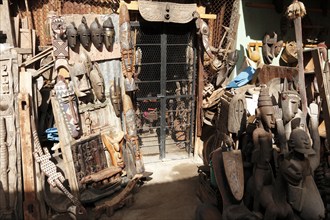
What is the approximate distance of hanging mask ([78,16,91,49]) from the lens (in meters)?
4.80

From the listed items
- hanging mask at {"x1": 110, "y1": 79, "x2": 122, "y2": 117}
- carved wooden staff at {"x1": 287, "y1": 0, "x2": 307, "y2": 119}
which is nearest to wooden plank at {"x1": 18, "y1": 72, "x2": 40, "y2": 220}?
hanging mask at {"x1": 110, "y1": 79, "x2": 122, "y2": 117}

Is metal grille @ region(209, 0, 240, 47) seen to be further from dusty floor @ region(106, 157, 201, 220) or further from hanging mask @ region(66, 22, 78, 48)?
hanging mask @ region(66, 22, 78, 48)

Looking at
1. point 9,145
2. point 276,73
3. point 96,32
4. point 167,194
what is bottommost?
point 167,194

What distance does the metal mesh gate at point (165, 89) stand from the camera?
232 inches

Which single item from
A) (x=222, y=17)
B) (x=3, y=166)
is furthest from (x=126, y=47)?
(x=3, y=166)

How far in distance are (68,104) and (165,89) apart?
2251 mm

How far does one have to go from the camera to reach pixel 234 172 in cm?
318

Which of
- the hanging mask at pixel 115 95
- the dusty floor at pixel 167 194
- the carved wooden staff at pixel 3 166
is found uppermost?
the hanging mask at pixel 115 95

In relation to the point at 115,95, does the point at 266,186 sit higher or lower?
lower

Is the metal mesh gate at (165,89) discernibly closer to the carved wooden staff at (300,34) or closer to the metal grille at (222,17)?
the metal grille at (222,17)

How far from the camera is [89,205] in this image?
4.65 meters

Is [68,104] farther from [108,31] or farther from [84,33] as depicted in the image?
[108,31]

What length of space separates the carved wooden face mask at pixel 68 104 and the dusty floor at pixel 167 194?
158 centimetres

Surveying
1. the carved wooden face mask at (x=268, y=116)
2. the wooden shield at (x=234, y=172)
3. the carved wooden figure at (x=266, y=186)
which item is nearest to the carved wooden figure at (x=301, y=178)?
the carved wooden figure at (x=266, y=186)
